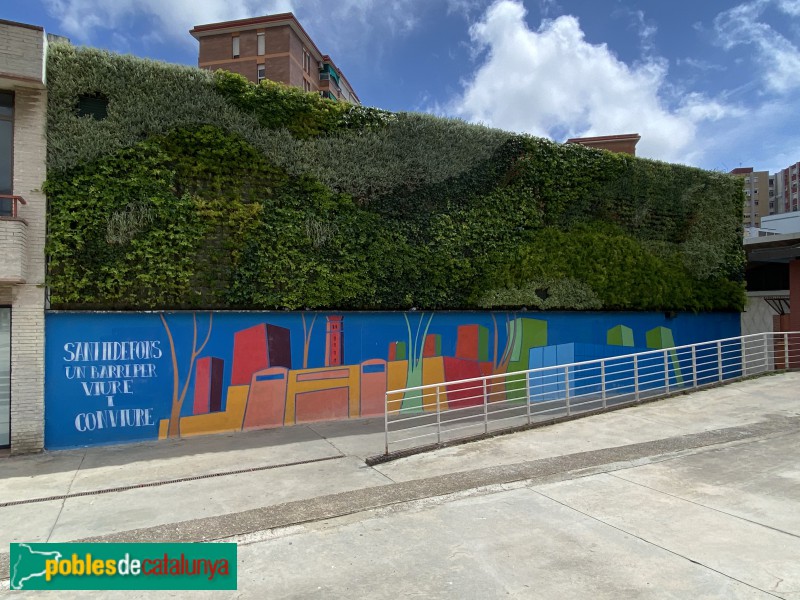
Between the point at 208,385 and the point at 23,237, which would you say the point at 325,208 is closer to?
the point at 208,385

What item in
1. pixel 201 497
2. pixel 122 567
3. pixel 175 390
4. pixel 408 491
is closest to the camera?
pixel 122 567

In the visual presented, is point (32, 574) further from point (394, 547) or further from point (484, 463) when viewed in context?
point (484, 463)

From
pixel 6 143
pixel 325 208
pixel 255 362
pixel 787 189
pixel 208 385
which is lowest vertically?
pixel 208 385

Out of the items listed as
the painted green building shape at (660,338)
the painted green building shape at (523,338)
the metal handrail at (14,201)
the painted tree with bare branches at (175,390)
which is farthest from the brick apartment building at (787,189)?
the metal handrail at (14,201)

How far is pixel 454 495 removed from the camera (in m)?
6.11

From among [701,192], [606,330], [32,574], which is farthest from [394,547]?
[701,192]

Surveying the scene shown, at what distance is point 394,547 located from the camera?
4707 millimetres

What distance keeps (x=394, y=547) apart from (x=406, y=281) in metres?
7.35

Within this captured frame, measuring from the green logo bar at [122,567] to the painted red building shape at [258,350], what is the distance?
5087 mm

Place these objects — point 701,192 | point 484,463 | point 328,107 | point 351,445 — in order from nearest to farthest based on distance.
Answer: point 484,463
point 351,445
point 328,107
point 701,192

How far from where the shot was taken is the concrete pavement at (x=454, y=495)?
433 centimetres

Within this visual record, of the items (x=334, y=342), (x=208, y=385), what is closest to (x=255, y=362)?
(x=208, y=385)

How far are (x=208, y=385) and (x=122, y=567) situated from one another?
5.43 metres

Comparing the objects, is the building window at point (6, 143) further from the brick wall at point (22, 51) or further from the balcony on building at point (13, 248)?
the brick wall at point (22, 51)
